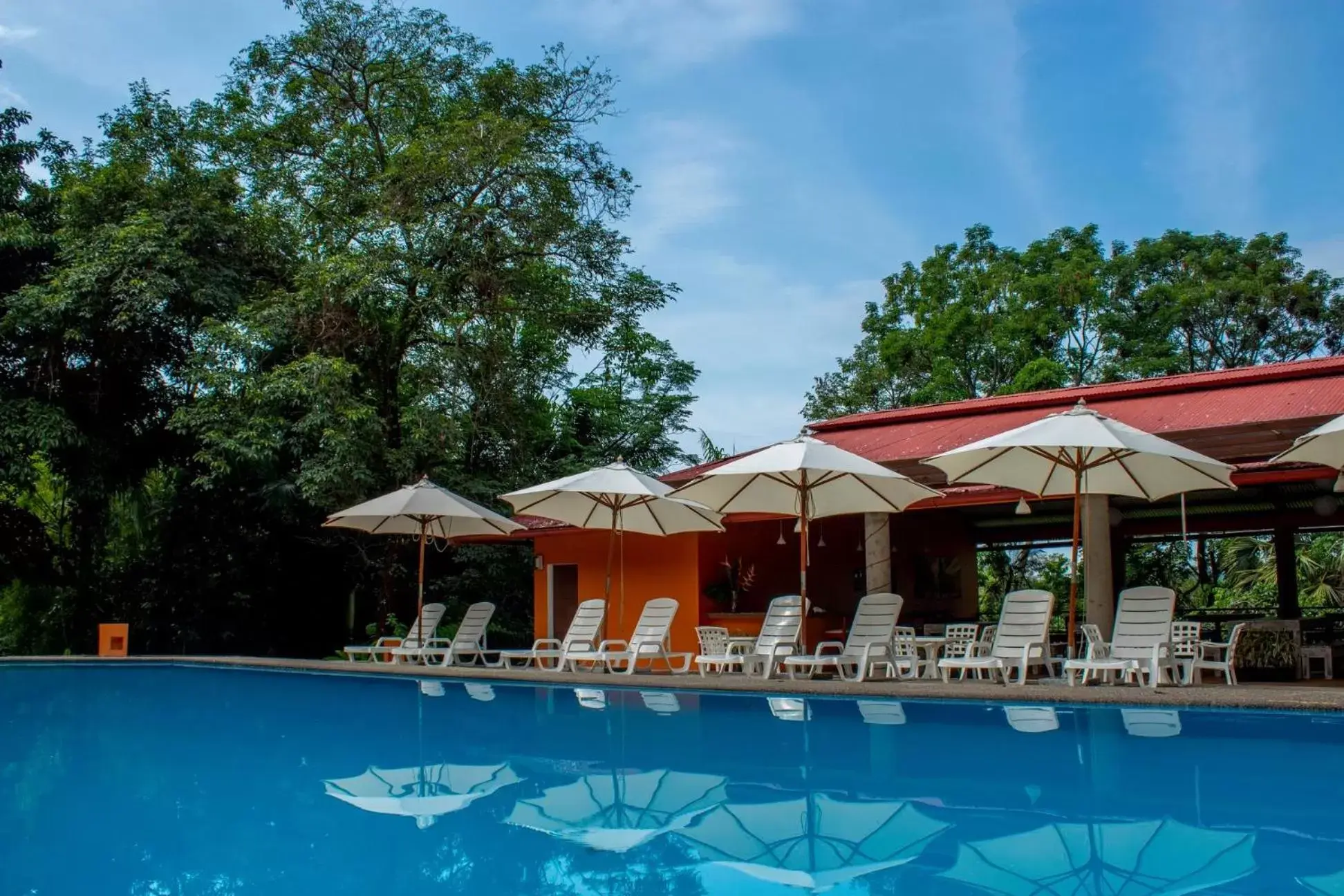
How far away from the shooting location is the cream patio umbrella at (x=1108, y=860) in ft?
14.6

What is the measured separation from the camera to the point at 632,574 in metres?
16.0

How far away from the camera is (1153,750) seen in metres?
7.29

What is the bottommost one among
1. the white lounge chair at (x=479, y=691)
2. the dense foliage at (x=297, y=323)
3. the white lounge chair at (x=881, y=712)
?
the white lounge chair at (x=479, y=691)

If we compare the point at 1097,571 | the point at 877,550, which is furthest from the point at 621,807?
the point at 877,550

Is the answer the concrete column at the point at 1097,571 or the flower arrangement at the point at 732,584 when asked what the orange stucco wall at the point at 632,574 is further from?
the concrete column at the point at 1097,571

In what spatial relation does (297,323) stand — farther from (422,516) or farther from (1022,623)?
(1022,623)

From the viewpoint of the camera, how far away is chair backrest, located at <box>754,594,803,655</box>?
39.6 ft

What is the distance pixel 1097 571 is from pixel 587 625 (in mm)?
6031

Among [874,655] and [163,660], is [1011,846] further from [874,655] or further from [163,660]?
[163,660]

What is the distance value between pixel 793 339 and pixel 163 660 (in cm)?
1810

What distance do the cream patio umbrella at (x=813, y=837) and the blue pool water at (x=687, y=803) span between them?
0.06ft

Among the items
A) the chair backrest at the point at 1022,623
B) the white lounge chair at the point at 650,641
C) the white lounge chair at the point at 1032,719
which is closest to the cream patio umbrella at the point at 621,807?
the white lounge chair at the point at 1032,719

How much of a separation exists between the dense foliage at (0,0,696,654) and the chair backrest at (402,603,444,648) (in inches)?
94.0

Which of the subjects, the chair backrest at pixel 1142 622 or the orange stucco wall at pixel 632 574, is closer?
the chair backrest at pixel 1142 622
